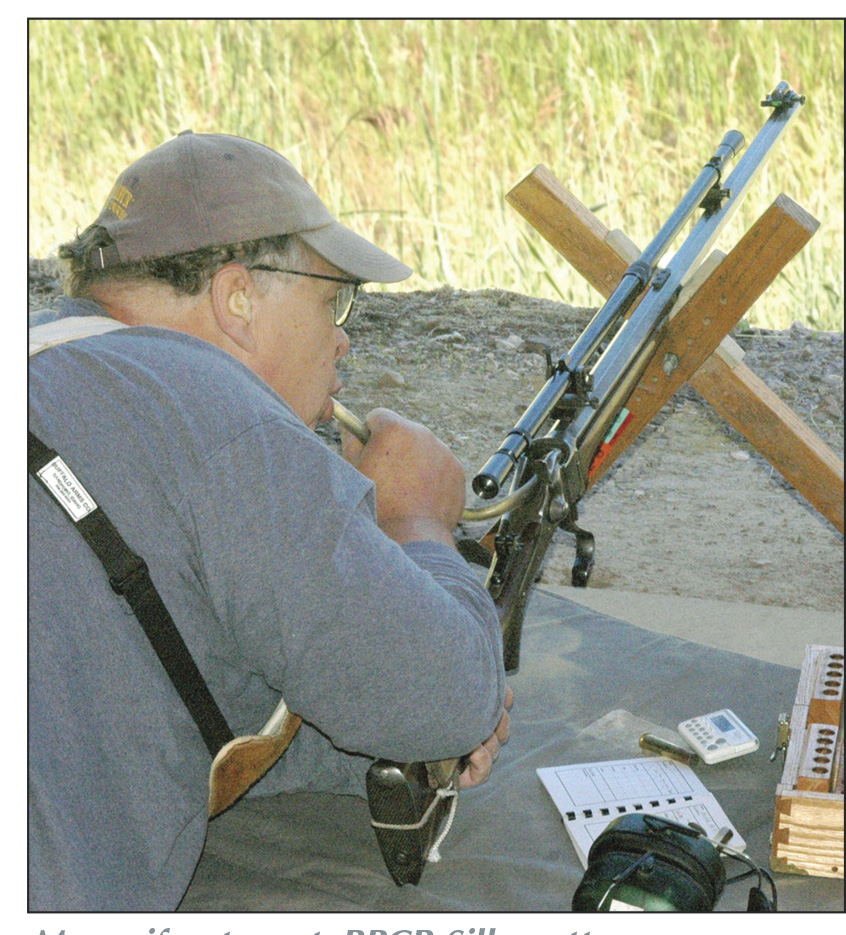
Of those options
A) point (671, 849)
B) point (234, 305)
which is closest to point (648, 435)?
point (671, 849)

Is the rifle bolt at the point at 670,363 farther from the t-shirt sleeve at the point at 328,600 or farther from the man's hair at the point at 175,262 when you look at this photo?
the t-shirt sleeve at the point at 328,600

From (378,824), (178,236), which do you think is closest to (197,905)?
(378,824)

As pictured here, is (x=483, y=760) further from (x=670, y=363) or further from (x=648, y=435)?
(x=648, y=435)

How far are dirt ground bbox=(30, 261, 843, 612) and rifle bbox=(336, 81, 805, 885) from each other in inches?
41.2

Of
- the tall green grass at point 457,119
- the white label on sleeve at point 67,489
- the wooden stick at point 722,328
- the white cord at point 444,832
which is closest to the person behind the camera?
the white label on sleeve at point 67,489

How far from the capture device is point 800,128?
455cm

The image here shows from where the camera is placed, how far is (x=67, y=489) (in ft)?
3.93

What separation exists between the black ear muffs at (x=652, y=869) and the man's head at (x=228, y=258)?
0.71 meters

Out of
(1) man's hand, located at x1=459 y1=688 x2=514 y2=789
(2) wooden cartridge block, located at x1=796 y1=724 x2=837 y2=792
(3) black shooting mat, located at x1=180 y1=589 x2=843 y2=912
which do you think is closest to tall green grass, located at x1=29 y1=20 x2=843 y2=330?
(3) black shooting mat, located at x1=180 y1=589 x2=843 y2=912

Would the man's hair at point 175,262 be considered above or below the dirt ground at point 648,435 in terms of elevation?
above

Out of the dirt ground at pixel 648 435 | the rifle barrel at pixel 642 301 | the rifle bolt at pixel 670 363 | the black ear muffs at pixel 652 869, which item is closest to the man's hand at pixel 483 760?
the black ear muffs at pixel 652 869

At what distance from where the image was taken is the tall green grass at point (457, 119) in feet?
15.0

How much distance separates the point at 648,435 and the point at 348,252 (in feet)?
9.82
